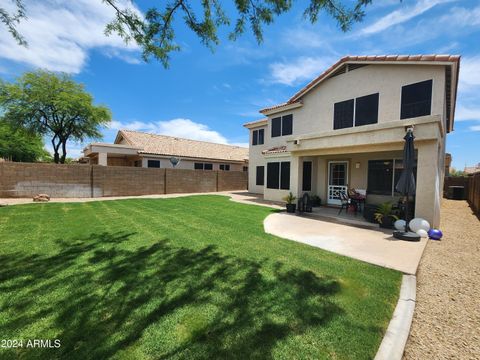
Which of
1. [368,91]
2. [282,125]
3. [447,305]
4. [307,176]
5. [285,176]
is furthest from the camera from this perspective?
[282,125]

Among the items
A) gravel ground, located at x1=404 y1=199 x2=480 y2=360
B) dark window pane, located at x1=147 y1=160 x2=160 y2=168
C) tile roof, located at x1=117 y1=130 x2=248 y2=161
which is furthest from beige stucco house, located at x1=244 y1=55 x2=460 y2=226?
dark window pane, located at x1=147 y1=160 x2=160 y2=168

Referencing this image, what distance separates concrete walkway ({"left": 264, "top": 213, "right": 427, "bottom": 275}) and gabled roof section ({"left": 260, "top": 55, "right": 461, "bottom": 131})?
7381 mm

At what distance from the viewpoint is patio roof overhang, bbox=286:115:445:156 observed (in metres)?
7.20

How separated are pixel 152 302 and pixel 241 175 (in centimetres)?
2043

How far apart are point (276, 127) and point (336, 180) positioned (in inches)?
241

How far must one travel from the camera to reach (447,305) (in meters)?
3.44

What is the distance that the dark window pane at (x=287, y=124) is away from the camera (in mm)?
15062

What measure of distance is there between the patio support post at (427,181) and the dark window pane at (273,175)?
7.71 m

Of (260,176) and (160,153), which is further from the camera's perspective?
(160,153)

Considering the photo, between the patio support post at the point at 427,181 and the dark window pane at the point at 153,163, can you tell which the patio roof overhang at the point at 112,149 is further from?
the patio support post at the point at 427,181

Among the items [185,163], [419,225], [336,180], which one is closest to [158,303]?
[419,225]

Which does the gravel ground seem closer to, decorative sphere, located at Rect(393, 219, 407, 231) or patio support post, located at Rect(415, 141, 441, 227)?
decorative sphere, located at Rect(393, 219, 407, 231)

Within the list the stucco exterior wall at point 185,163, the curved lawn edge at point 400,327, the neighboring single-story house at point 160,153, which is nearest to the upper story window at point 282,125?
the neighboring single-story house at point 160,153

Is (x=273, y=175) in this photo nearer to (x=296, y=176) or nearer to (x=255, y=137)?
(x=296, y=176)
